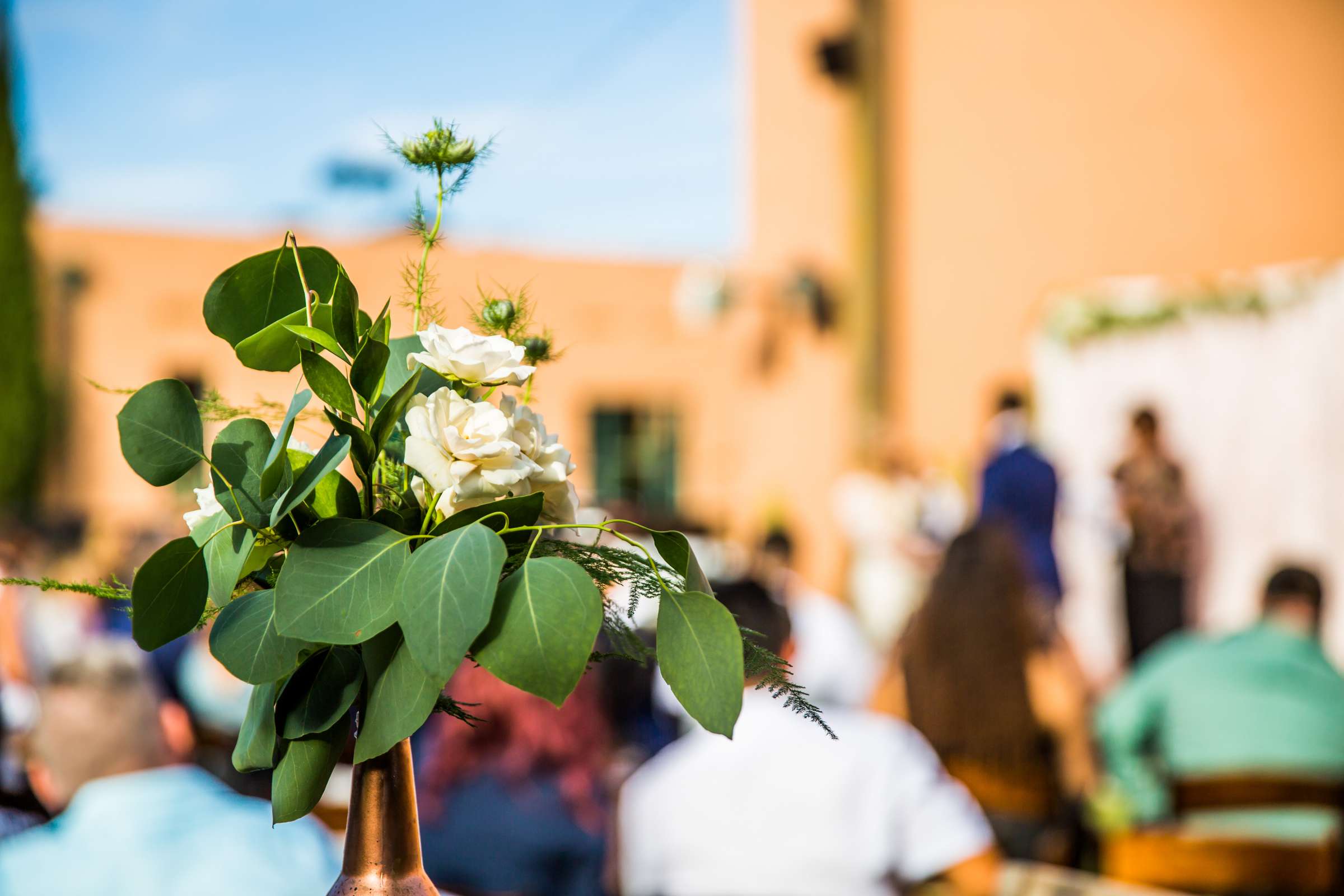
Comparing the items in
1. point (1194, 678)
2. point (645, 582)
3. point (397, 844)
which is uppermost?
point (645, 582)

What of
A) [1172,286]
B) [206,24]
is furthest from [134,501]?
[1172,286]

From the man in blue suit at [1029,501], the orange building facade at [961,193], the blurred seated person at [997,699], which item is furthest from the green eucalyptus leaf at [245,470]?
the man in blue suit at [1029,501]

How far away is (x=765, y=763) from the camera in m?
2.23

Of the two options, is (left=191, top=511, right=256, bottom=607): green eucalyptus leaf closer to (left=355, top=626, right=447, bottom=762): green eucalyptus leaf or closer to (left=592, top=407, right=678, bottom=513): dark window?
(left=355, top=626, right=447, bottom=762): green eucalyptus leaf

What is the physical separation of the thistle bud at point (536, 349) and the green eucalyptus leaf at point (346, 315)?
0.52 feet

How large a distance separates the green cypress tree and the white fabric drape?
11.2m

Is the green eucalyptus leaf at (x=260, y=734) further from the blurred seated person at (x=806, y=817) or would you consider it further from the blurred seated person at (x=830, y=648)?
the blurred seated person at (x=830, y=648)

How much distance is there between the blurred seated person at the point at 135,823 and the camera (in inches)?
68.3

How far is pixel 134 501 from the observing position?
13.2m

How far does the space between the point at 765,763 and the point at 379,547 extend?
4.76 ft

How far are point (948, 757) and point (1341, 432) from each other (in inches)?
119

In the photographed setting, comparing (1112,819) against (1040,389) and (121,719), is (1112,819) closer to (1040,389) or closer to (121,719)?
(121,719)

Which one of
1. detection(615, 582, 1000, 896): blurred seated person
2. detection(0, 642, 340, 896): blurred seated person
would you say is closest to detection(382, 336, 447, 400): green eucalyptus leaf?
detection(0, 642, 340, 896): blurred seated person

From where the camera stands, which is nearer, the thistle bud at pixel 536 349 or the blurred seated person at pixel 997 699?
the thistle bud at pixel 536 349
